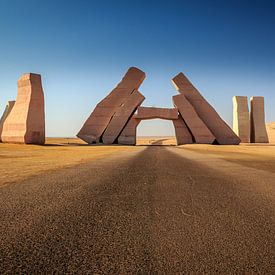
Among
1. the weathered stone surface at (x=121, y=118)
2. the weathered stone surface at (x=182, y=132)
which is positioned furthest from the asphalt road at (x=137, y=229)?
the weathered stone surface at (x=182, y=132)

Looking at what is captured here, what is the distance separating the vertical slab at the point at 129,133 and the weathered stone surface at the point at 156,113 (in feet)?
3.55

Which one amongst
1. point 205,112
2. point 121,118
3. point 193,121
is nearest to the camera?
point 193,121

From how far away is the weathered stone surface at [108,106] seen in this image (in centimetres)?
3922

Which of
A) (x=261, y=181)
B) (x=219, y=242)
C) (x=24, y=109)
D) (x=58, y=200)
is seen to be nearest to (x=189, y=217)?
(x=219, y=242)

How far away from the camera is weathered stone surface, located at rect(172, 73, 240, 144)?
126 feet

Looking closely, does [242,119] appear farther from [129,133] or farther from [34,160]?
[34,160]

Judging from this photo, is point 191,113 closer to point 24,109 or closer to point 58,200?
point 24,109

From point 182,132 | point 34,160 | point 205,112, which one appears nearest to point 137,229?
point 34,160

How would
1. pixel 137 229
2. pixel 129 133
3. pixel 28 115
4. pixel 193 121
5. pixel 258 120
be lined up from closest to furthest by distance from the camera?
pixel 137 229, pixel 28 115, pixel 193 121, pixel 129 133, pixel 258 120

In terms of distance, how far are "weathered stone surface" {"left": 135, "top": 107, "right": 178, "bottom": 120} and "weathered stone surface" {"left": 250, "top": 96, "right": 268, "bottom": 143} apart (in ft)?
54.8

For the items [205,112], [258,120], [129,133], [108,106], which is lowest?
[129,133]

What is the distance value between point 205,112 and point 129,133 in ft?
34.8

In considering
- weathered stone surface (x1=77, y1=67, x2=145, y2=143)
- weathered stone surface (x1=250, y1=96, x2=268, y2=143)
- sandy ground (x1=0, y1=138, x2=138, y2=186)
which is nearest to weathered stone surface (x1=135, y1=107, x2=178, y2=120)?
weathered stone surface (x1=77, y1=67, x2=145, y2=143)

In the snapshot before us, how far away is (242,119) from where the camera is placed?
154 feet
